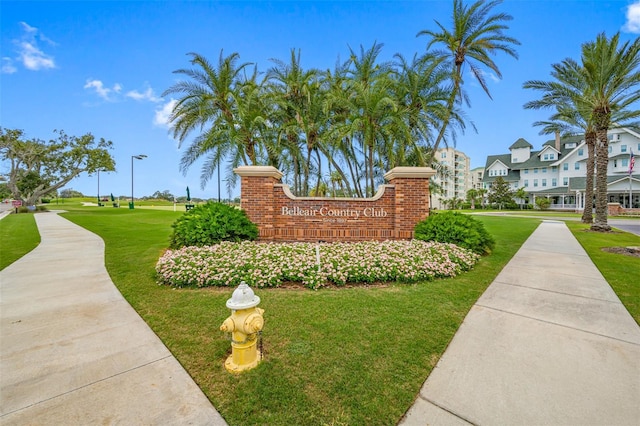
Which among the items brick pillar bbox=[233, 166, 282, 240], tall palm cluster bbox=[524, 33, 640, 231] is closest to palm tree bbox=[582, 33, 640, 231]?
tall palm cluster bbox=[524, 33, 640, 231]

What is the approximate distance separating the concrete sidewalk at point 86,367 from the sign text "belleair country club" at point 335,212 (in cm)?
488

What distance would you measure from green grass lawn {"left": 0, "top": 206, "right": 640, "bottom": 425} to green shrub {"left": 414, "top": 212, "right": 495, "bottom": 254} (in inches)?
85.7

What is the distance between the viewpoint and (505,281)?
5.50m

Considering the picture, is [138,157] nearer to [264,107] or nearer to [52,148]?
→ [52,148]

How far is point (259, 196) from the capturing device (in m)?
8.31

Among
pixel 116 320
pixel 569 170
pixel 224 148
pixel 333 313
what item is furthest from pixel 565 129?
pixel 569 170

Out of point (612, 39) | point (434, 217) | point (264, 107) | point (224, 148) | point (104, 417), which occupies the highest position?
point (612, 39)

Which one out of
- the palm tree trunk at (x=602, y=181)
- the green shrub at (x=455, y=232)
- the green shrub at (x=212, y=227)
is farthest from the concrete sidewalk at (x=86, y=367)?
the palm tree trunk at (x=602, y=181)

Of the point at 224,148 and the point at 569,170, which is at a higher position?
the point at 569,170

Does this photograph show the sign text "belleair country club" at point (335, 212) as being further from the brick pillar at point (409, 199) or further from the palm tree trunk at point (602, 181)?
the palm tree trunk at point (602, 181)

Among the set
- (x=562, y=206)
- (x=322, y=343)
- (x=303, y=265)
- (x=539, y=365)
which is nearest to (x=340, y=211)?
(x=303, y=265)

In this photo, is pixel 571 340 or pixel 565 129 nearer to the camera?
pixel 571 340

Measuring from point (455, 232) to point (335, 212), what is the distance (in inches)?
136

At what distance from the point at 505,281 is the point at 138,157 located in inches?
1686
